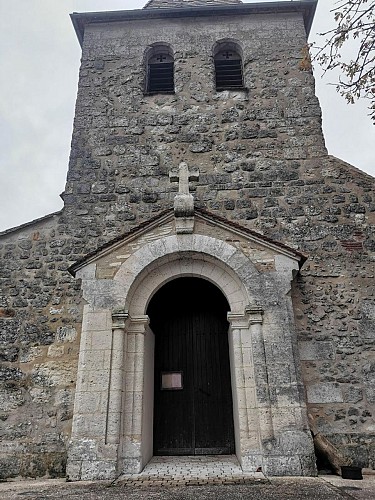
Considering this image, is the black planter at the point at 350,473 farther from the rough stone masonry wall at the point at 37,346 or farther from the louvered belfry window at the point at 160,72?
the louvered belfry window at the point at 160,72

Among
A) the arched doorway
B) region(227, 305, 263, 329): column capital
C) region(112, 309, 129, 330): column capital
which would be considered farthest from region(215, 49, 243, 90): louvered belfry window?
region(112, 309, 129, 330): column capital

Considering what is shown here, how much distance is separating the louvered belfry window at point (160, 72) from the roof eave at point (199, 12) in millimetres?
966

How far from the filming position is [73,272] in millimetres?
6441

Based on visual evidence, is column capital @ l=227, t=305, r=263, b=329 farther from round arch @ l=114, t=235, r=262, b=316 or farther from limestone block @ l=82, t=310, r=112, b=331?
limestone block @ l=82, t=310, r=112, b=331

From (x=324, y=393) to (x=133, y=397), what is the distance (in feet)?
9.81

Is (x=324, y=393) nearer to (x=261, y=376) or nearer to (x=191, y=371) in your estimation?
(x=261, y=376)

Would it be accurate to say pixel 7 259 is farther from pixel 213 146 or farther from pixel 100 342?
pixel 213 146

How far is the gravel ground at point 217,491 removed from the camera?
3986mm

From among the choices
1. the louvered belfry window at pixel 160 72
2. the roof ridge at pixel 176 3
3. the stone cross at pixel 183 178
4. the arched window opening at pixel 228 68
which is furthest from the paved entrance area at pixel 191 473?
the roof ridge at pixel 176 3

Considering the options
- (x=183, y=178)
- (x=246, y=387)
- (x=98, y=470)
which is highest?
(x=183, y=178)

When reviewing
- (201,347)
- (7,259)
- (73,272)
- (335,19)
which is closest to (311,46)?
(335,19)

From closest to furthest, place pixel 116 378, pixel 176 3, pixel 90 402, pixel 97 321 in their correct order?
pixel 90 402
pixel 116 378
pixel 97 321
pixel 176 3

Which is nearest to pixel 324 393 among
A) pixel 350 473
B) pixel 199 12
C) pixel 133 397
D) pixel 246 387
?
pixel 350 473

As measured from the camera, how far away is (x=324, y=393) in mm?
6449
